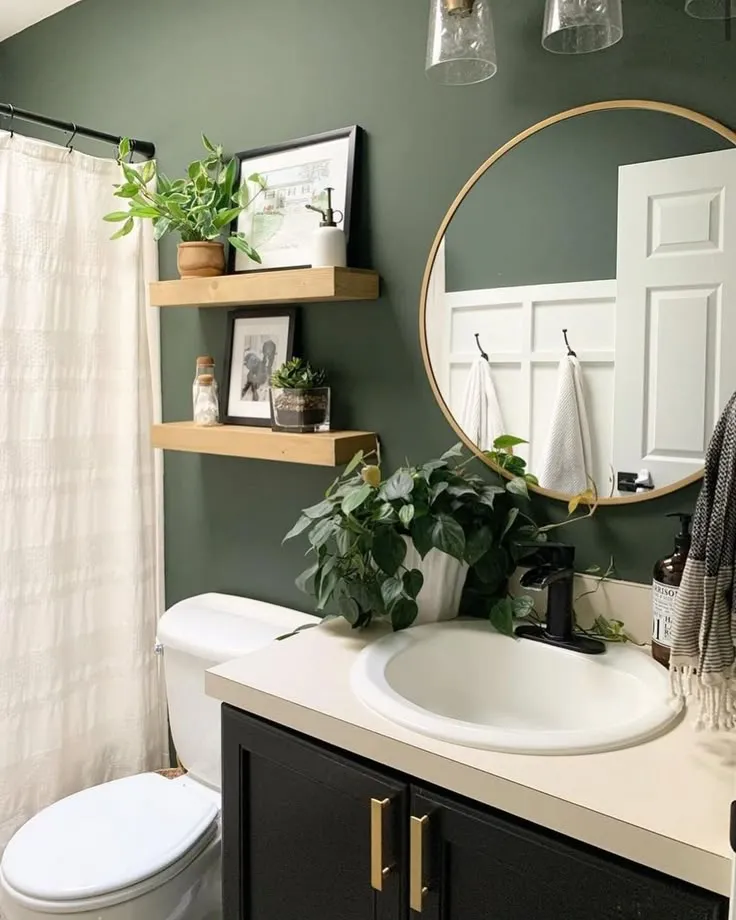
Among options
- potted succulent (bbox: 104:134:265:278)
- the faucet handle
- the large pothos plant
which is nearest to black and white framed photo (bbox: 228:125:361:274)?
potted succulent (bbox: 104:134:265:278)

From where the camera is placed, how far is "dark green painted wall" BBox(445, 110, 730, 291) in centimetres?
140

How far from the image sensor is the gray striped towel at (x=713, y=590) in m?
0.98

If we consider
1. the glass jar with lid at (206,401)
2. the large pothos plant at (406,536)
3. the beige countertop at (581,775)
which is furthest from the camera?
the glass jar with lid at (206,401)

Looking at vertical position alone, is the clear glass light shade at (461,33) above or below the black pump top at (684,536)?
above

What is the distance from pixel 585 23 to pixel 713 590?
92cm

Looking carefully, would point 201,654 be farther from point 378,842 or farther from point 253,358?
point 378,842

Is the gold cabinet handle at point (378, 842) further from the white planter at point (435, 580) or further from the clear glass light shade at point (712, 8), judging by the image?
the clear glass light shade at point (712, 8)

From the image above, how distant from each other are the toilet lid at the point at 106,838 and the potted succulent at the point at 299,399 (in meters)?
0.85

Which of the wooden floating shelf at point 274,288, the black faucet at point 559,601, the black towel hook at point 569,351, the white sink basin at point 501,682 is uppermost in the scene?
the wooden floating shelf at point 274,288

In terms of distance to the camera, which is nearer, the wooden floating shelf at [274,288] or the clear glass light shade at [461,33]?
the clear glass light shade at [461,33]

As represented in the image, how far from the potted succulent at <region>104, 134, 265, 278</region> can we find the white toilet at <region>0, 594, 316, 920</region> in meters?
0.85

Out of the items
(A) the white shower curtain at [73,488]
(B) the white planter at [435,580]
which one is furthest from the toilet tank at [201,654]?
(B) the white planter at [435,580]

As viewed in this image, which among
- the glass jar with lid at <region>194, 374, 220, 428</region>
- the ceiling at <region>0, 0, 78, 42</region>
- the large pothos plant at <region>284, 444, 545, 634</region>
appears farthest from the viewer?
the ceiling at <region>0, 0, 78, 42</region>

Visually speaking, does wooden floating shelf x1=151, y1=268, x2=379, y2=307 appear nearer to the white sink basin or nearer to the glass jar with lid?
the glass jar with lid
